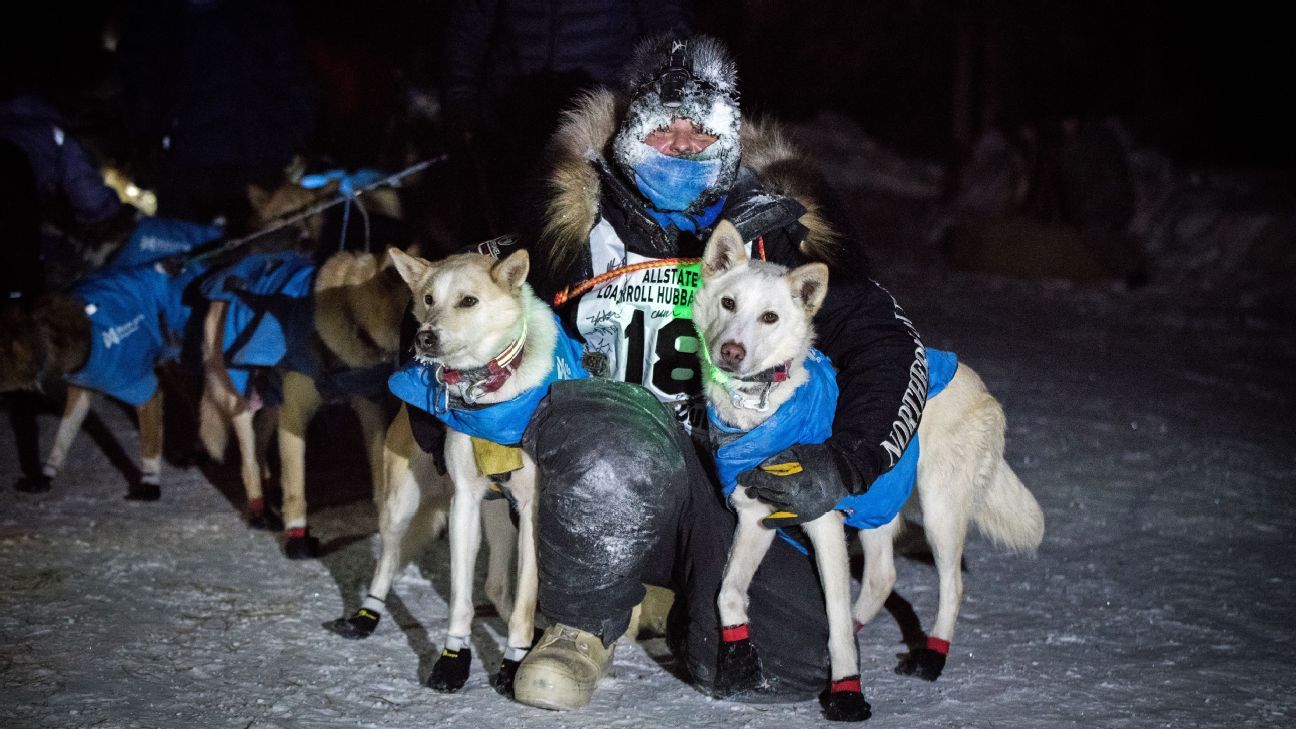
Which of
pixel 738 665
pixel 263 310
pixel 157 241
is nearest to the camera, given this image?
pixel 738 665

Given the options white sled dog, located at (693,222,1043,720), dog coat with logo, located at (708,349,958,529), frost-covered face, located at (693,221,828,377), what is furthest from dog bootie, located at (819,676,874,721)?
frost-covered face, located at (693,221,828,377)

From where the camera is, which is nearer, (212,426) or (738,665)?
(738,665)

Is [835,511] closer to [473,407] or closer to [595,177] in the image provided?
[473,407]

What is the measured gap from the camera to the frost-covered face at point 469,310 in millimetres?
2801

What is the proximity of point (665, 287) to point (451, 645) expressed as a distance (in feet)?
3.60

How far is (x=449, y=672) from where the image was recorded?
2951 mm

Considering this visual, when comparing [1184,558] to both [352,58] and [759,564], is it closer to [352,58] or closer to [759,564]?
[759,564]

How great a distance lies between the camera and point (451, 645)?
297 cm

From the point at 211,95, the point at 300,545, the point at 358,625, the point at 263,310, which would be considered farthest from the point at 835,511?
the point at 211,95

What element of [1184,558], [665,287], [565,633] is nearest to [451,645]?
[565,633]

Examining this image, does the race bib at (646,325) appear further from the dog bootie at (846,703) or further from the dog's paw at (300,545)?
the dog's paw at (300,545)

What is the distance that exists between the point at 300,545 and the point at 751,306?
2.04 m

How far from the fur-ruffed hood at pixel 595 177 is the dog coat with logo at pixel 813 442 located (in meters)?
0.39

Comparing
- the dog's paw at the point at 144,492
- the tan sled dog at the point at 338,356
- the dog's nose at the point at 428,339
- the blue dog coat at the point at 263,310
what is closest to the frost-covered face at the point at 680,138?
the dog's nose at the point at 428,339
